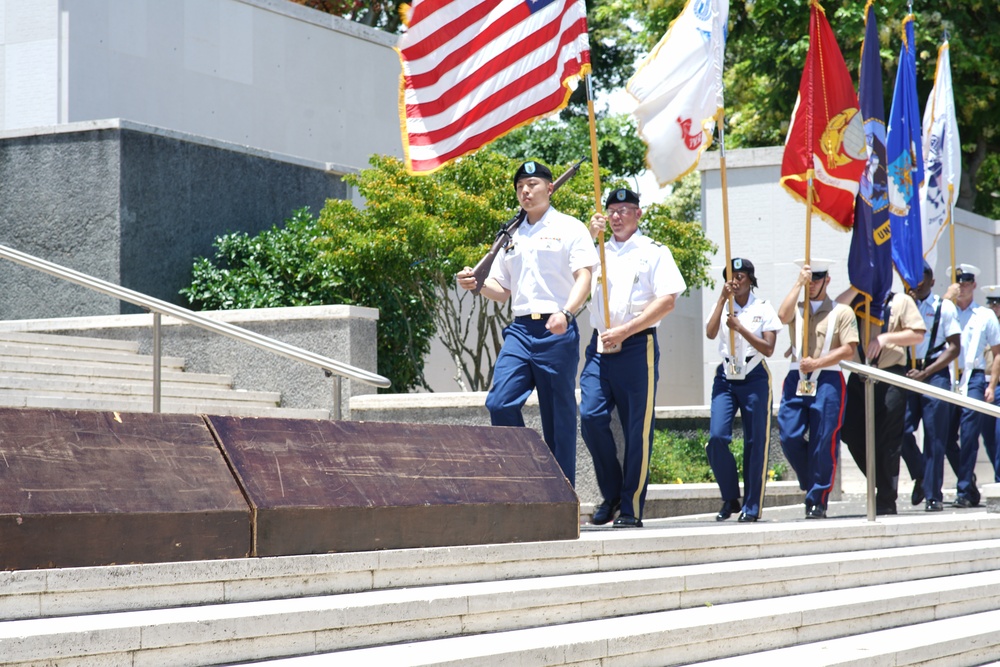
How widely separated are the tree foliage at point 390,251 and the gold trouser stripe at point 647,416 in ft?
18.9

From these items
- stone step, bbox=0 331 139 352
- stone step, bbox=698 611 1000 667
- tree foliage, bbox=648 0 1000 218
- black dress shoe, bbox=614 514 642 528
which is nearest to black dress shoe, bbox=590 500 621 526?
black dress shoe, bbox=614 514 642 528

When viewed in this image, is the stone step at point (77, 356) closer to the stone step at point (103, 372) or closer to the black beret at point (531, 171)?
the stone step at point (103, 372)

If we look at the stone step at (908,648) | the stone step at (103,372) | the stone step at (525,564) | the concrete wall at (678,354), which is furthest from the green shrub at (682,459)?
the concrete wall at (678,354)

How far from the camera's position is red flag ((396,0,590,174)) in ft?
26.5

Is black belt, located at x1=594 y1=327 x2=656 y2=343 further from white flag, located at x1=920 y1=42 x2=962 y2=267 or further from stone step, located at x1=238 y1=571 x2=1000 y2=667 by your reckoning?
white flag, located at x1=920 y1=42 x2=962 y2=267

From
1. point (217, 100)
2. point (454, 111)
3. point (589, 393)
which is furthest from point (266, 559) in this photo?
point (217, 100)

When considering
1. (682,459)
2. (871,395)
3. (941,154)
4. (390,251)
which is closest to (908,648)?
(871,395)

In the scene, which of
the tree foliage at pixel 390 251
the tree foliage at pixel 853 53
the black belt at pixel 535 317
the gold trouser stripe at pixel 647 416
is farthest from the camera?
the tree foliage at pixel 853 53

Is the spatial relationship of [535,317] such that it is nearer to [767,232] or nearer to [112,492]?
[112,492]

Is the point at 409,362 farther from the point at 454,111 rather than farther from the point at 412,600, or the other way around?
the point at 412,600

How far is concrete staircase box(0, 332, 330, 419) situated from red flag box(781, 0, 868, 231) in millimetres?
4352

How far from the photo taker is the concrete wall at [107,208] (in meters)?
13.8

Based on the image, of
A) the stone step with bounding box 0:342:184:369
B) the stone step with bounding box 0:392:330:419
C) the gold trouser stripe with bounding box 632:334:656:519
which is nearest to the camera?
the gold trouser stripe with bounding box 632:334:656:519

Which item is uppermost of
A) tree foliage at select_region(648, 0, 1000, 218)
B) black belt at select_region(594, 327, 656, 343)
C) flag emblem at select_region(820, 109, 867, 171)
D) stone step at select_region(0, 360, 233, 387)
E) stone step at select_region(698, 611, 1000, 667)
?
tree foliage at select_region(648, 0, 1000, 218)
